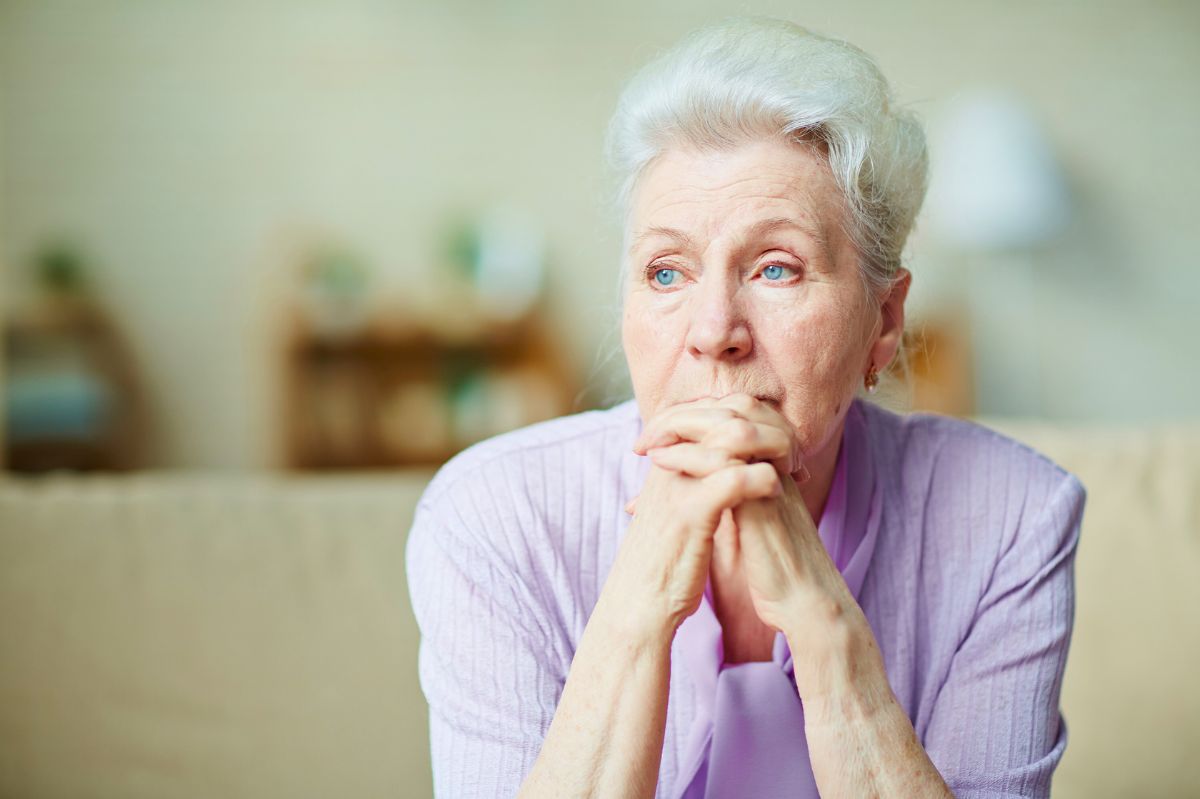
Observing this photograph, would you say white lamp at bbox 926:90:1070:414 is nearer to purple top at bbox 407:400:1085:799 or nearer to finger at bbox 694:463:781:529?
purple top at bbox 407:400:1085:799

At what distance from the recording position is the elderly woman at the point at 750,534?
1096mm

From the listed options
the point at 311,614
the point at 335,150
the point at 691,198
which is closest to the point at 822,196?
the point at 691,198

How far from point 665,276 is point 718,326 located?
0.13 m

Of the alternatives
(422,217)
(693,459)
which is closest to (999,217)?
(422,217)

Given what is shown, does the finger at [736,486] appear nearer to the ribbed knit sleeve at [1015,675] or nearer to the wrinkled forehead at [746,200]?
the wrinkled forehead at [746,200]

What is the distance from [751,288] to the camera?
1174 millimetres

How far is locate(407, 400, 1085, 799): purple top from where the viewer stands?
122cm

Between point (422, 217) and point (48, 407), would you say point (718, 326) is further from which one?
point (48, 407)

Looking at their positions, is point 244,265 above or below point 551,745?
above

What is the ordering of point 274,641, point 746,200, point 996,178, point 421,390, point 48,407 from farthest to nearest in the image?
point 421,390
point 48,407
point 996,178
point 274,641
point 746,200

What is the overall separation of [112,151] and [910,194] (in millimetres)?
4476

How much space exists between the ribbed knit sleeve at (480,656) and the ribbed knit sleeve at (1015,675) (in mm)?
437

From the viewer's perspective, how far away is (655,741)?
109 cm

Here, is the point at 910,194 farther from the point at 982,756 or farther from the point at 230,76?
the point at 230,76
